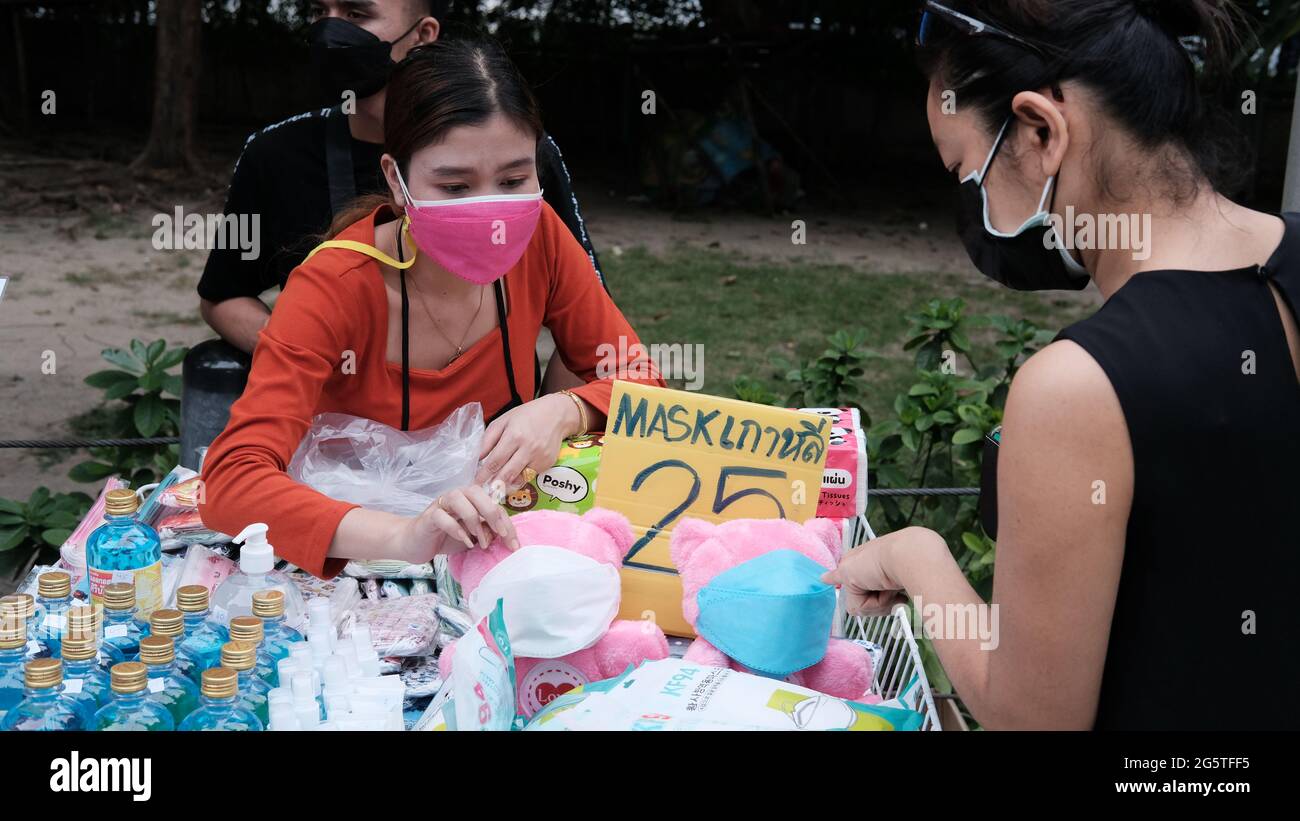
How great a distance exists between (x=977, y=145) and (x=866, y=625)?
1.11 metres

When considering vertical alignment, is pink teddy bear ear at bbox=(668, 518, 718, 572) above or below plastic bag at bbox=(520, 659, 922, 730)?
above

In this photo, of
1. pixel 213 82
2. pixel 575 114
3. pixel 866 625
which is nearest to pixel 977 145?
pixel 866 625

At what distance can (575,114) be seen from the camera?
50.8 ft

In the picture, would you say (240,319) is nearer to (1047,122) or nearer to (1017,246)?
(1017,246)

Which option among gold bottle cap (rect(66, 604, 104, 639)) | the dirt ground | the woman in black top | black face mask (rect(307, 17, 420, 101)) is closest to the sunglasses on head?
the woman in black top

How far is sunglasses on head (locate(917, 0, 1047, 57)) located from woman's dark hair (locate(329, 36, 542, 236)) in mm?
914

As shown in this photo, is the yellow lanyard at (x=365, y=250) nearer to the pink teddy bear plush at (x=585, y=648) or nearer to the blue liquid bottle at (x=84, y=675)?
the pink teddy bear plush at (x=585, y=648)

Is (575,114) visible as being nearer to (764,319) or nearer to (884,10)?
(884,10)

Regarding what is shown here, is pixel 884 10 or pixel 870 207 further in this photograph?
pixel 884 10

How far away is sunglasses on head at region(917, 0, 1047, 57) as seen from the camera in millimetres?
1456

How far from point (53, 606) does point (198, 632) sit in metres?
0.25

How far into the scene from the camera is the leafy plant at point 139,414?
361 centimetres

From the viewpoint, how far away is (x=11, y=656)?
168cm

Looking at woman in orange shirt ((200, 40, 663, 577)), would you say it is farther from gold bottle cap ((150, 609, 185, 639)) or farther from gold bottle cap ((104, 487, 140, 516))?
gold bottle cap ((150, 609, 185, 639))
